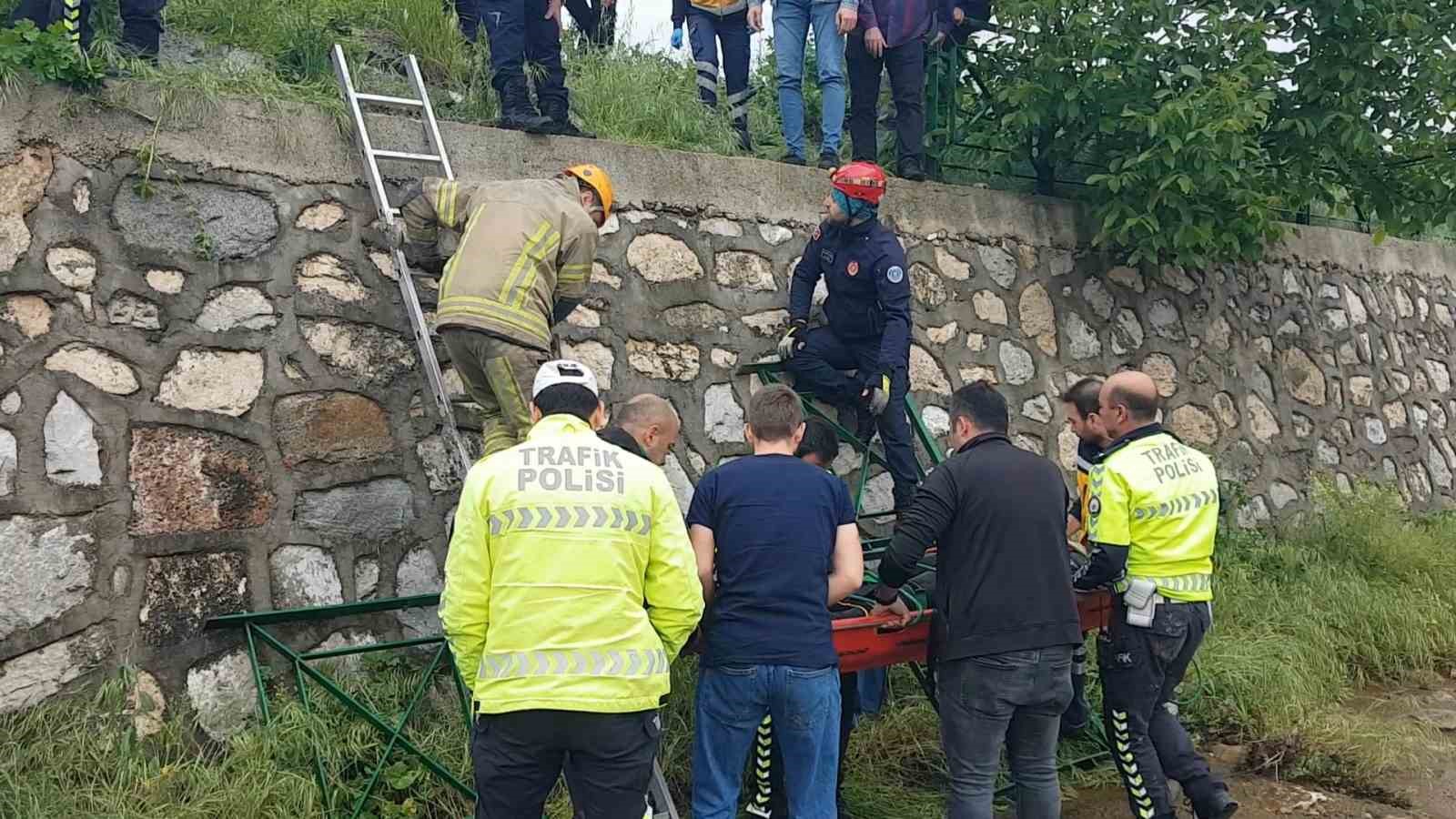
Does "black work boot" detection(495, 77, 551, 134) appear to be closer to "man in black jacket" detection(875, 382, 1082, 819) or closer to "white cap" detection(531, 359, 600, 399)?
"white cap" detection(531, 359, 600, 399)

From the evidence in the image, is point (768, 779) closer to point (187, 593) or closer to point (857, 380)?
point (187, 593)

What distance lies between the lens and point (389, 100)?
5.11m

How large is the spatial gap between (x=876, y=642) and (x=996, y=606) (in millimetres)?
438

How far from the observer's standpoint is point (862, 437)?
6.19m

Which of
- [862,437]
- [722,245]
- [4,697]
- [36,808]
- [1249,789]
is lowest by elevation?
[1249,789]

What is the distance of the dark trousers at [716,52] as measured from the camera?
7.25 metres

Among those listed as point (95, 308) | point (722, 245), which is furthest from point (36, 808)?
point (722, 245)

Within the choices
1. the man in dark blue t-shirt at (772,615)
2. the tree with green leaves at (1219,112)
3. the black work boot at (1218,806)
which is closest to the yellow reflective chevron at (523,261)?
the man in dark blue t-shirt at (772,615)

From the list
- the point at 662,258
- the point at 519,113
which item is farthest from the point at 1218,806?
the point at 519,113

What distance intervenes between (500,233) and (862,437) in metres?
2.43

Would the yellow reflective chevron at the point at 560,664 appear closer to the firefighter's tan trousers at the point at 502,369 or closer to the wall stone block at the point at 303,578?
the firefighter's tan trousers at the point at 502,369

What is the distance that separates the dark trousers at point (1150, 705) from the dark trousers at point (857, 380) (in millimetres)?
1524

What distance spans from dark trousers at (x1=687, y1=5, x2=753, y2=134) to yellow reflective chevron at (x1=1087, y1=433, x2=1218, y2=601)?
355 cm

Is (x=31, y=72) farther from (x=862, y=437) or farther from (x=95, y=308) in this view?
(x=862, y=437)
